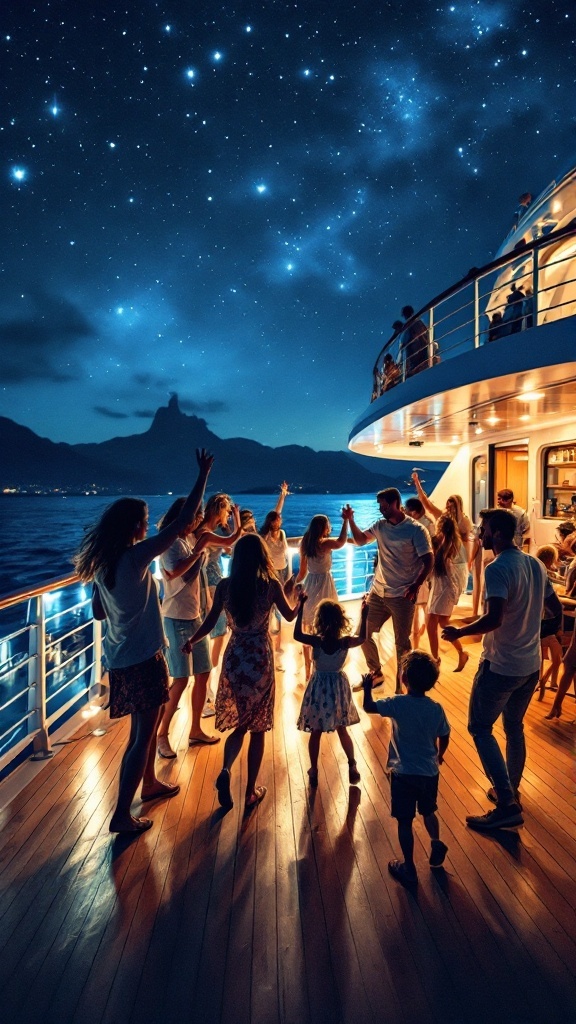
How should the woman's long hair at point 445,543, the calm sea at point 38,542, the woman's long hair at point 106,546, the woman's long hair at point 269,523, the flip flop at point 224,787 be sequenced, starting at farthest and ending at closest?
the calm sea at point 38,542 → the woman's long hair at point 269,523 → the woman's long hair at point 445,543 → the flip flop at point 224,787 → the woman's long hair at point 106,546

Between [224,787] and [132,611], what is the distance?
1183 mm

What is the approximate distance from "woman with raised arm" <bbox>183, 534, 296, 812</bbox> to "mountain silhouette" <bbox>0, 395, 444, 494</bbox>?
334 feet

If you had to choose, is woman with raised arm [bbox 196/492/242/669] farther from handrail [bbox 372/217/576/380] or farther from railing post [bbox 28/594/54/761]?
handrail [bbox 372/217/576/380]

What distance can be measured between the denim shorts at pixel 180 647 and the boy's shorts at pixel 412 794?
5.52ft

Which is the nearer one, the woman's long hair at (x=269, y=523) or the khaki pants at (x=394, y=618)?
the khaki pants at (x=394, y=618)

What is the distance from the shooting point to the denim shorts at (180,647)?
3.31m

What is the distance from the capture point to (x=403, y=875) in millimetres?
2160

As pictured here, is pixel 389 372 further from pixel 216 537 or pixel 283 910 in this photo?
pixel 283 910

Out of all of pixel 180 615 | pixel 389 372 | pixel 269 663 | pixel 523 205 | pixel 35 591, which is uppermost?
pixel 523 205

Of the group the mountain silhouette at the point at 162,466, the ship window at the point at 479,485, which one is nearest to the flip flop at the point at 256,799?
the ship window at the point at 479,485

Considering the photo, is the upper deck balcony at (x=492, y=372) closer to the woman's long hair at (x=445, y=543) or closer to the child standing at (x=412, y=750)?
the woman's long hair at (x=445, y=543)

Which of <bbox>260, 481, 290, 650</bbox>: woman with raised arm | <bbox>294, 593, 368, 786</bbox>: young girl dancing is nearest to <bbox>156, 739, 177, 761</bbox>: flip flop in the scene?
<bbox>294, 593, 368, 786</bbox>: young girl dancing

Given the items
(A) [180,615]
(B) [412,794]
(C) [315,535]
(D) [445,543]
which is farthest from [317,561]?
(B) [412,794]

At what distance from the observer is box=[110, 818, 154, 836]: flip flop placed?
8.14 ft
